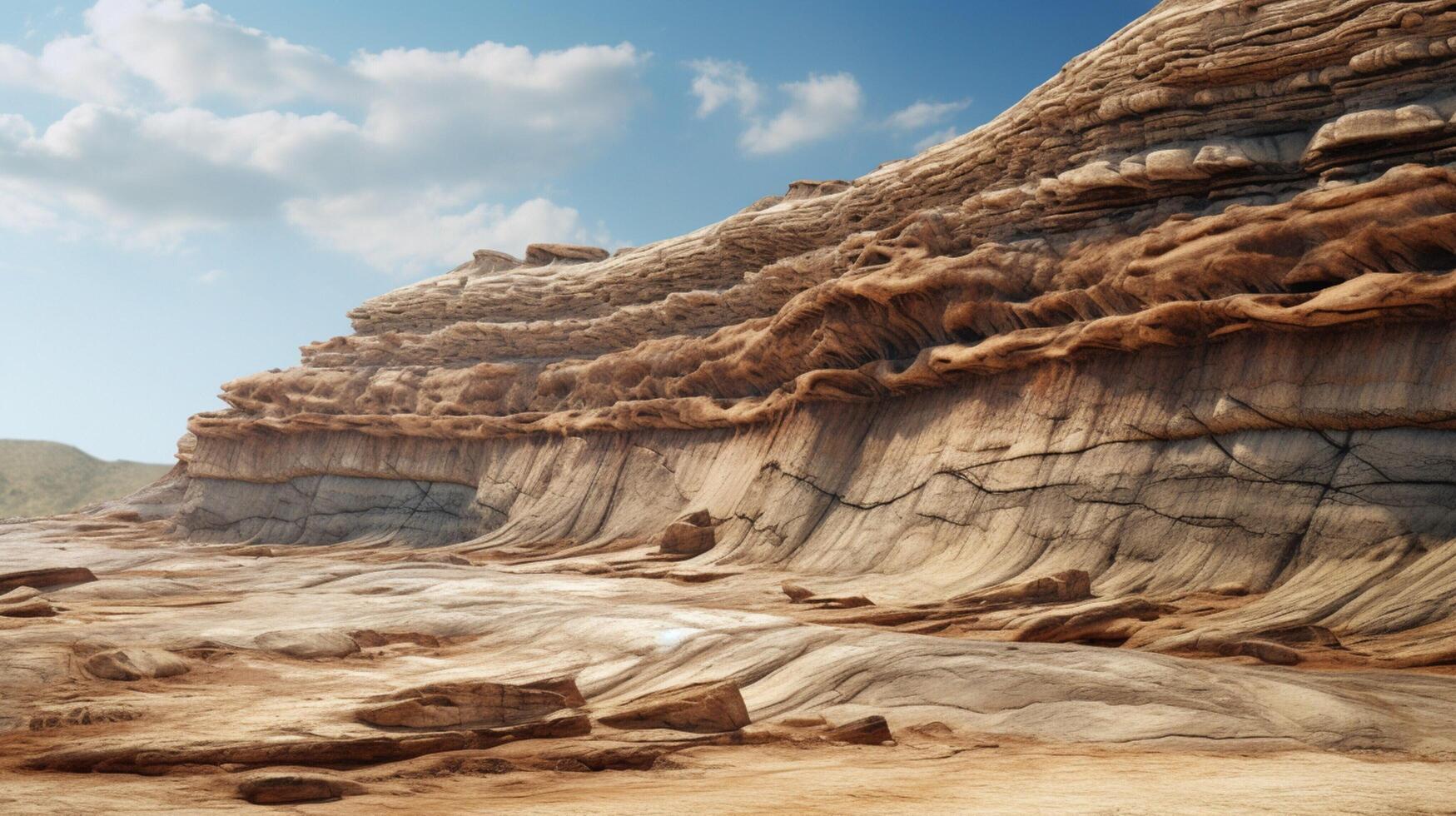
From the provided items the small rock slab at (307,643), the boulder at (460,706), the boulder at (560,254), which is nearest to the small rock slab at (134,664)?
the small rock slab at (307,643)

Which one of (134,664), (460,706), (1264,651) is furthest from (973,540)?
(134,664)

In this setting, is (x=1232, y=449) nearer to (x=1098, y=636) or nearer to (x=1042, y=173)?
(x=1098, y=636)

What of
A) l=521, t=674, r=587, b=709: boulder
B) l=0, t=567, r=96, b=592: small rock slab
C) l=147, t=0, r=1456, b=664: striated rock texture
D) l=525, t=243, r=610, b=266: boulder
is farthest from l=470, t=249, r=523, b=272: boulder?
l=521, t=674, r=587, b=709: boulder

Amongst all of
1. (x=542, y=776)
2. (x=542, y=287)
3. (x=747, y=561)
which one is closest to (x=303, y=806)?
(x=542, y=776)

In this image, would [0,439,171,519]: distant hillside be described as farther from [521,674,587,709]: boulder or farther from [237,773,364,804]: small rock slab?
[237,773,364,804]: small rock slab

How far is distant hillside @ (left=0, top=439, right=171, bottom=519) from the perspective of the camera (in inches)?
2351

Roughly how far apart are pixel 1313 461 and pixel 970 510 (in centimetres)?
464

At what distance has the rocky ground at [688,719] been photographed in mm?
6074

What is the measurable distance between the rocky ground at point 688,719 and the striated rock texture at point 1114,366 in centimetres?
184

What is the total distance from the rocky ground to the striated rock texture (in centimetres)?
184

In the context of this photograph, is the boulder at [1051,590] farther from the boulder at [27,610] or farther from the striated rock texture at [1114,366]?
the boulder at [27,610]

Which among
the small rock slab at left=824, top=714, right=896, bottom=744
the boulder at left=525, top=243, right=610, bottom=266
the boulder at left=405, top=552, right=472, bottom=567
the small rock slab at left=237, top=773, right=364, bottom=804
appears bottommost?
the small rock slab at left=824, top=714, right=896, bottom=744

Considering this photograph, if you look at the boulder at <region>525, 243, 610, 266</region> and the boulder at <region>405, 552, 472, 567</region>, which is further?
the boulder at <region>525, 243, 610, 266</region>

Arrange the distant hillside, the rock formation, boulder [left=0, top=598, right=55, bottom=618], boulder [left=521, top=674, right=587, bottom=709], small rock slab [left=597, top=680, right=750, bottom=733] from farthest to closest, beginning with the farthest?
the distant hillside
boulder [left=0, top=598, right=55, bottom=618]
boulder [left=521, top=674, right=587, bottom=709]
small rock slab [left=597, top=680, right=750, bottom=733]
the rock formation
